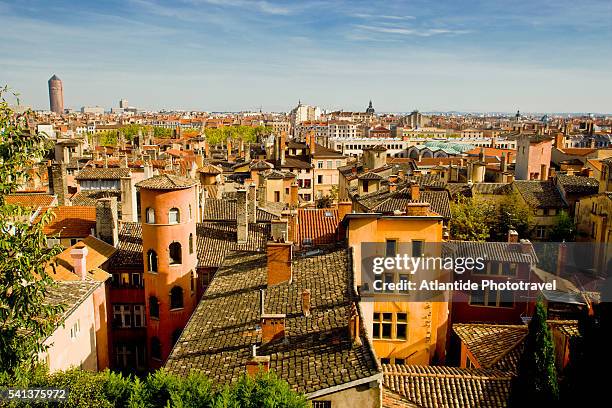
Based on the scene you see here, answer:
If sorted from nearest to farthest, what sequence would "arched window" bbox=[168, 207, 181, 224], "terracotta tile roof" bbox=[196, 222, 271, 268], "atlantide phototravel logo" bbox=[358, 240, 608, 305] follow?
"atlantide phototravel logo" bbox=[358, 240, 608, 305] → "arched window" bbox=[168, 207, 181, 224] → "terracotta tile roof" bbox=[196, 222, 271, 268]

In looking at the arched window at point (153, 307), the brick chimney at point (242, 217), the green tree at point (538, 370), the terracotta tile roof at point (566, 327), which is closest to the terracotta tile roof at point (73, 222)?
the arched window at point (153, 307)

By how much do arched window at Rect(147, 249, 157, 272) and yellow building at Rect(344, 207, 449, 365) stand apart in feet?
35.2

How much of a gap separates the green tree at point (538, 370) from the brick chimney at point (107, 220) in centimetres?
2331

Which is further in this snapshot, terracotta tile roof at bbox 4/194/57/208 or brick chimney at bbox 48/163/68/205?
brick chimney at bbox 48/163/68/205

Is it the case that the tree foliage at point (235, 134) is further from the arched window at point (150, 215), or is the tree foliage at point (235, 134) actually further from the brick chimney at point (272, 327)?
the brick chimney at point (272, 327)

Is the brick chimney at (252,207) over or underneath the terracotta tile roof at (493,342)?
over

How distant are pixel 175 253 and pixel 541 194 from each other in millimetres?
31551

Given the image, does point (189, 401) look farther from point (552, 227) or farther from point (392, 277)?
point (552, 227)

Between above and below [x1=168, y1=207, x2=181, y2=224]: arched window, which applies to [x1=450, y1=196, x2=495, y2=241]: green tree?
below

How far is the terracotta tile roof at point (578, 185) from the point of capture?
1706 inches

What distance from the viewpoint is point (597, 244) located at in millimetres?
37594

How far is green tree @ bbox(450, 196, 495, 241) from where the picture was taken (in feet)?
131

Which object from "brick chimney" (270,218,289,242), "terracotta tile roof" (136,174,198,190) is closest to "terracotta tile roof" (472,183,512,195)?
"brick chimney" (270,218,289,242)

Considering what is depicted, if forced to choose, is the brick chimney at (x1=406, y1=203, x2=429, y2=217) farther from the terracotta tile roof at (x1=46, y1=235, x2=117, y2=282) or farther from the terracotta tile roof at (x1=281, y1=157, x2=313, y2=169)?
the terracotta tile roof at (x1=281, y1=157, x2=313, y2=169)
